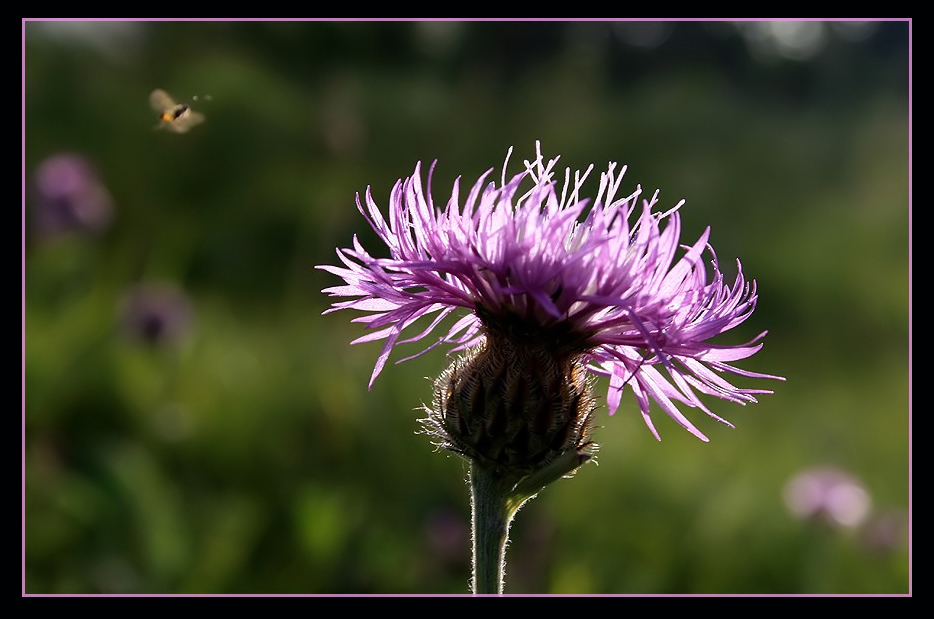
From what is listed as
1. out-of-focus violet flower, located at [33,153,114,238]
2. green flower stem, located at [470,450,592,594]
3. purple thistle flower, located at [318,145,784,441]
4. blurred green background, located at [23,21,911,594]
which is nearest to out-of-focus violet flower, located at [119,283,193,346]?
blurred green background, located at [23,21,911,594]

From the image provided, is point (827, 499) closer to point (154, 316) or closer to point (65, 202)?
point (154, 316)

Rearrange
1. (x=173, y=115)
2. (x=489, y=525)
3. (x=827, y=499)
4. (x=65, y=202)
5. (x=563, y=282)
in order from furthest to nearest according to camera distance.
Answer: (x=65, y=202) < (x=827, y=499) < (x=173, y=115) < (x=489, y=525) < (x=563, y=282)

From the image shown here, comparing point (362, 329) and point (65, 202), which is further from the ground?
point (65, 202)

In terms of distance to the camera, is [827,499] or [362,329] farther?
[362,329]

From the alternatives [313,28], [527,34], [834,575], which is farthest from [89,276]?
[527,34]

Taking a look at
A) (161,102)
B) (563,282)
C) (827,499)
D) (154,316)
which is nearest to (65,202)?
(154,316)

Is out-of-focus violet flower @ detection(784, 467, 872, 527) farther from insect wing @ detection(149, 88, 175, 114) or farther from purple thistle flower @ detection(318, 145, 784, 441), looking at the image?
insect wing @ detection(149, 88, 175, 114)
